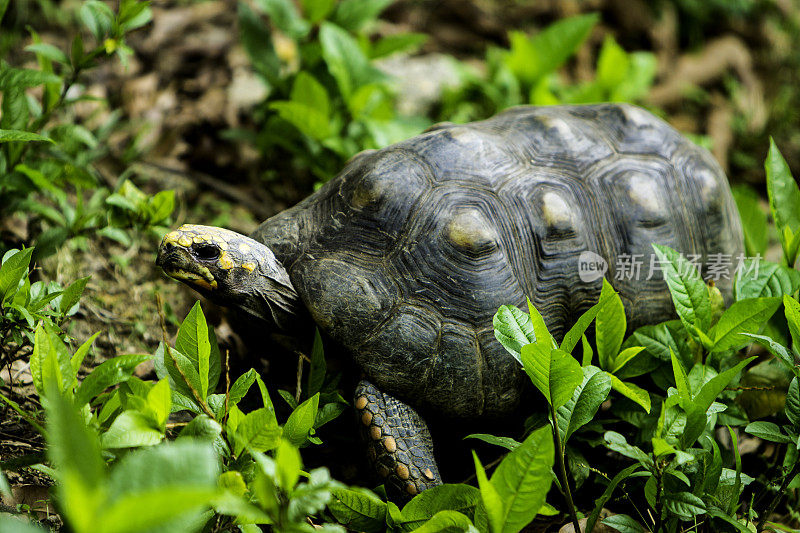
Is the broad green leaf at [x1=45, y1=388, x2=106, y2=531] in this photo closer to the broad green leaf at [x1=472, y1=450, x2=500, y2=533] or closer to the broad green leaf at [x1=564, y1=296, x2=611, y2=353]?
the broad green leaf at [x1=472, y1=450, x2=500, y2=533]

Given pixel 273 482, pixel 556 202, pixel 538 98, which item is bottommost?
pixel 273 482

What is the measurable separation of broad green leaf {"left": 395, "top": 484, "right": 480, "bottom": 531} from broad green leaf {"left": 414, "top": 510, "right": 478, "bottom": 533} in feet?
0.39

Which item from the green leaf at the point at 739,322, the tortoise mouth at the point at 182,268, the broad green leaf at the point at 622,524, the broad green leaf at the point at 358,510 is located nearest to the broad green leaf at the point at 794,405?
the green leaf at the point at 739,322

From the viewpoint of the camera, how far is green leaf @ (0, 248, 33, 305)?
5.79ft

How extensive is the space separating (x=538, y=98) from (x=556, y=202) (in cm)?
148

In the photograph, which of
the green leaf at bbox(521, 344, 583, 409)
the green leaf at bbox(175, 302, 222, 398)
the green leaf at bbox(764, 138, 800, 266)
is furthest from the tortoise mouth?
the green leaf at bbox(764, 138, 800, 266)

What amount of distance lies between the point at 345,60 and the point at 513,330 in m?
1.95

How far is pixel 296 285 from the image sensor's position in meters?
2.19

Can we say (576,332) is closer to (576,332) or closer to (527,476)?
(576,332)

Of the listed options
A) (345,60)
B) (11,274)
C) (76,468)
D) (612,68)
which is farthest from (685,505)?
(612,68)

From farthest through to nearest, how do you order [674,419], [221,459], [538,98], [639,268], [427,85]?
[427,85] → [538,98] → [639,268] → [674,419] → [221,459]

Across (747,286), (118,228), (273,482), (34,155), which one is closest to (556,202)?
(747,286)

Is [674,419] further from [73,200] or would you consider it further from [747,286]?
[73,200]

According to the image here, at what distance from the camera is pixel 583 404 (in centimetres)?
177
